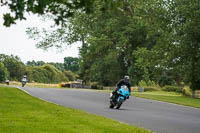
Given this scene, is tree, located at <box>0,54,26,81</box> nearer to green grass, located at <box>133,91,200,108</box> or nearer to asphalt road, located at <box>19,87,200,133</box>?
green grass, located at <box>133,91,200,108</box>

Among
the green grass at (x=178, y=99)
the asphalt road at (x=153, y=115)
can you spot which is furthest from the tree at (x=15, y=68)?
the asphalt road at (x=153, y=115)

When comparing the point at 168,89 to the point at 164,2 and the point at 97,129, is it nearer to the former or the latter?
the point at 164,2

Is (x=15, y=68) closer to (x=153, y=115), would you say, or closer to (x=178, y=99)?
(x=178, y=99)

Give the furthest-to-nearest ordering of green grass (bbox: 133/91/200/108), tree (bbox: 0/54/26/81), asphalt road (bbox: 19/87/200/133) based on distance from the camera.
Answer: tree (bbox: 0/54/26/81) < green grass (bbox: 133/91/200/108) < asphalt road (bbox: 19/87/200/133)

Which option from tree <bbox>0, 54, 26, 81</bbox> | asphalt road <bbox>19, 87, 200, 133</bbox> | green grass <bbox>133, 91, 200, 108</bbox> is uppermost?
tree <bbox>0, 54, 26, 81</bbox>

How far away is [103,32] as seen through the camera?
200 feet

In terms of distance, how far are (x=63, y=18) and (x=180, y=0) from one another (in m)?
31.8

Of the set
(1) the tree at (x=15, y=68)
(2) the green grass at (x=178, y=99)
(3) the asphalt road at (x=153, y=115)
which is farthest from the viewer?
(1) the tree at (x=15, y=68)

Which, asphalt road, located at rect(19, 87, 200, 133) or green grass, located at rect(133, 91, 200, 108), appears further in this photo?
green grass, located at rect(133, 91, 200, 108)

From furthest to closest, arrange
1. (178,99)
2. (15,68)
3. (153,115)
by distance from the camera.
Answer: (15,68)
(178,99)
(153,115)

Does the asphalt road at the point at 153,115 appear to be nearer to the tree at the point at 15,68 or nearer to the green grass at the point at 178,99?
the green grass at the point at 178,99

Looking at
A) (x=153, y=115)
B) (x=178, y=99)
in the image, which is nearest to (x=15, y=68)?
(x=178, y=99)

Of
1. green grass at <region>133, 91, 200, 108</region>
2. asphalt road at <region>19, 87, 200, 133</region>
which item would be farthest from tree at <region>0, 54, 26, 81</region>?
asphalt road at <region>19, 87, 200, 133</region>

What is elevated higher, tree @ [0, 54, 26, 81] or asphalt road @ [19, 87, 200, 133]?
tree @ [0, 54, 26, 81]
